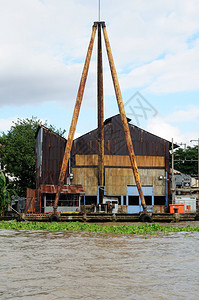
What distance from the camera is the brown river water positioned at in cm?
655

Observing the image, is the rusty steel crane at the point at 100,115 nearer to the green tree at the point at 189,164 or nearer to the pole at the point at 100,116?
the pole at the point at 100,116

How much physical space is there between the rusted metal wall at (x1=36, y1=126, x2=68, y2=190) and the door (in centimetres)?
669

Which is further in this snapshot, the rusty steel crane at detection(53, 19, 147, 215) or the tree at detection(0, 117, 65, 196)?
the tree at detection(0, 117, 65, 196)

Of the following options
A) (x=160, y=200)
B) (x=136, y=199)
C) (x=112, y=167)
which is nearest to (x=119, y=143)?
(x=112, y=167)

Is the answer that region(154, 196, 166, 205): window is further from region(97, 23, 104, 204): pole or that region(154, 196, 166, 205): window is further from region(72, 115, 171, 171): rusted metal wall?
region(97, 23, 104, 204): pole

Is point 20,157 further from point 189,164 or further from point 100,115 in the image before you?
point 189,164

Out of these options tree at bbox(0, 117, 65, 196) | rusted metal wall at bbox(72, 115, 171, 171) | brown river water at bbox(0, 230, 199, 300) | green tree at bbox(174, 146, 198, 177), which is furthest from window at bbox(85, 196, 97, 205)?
green tree at bbox(174, 146, 198, 177)

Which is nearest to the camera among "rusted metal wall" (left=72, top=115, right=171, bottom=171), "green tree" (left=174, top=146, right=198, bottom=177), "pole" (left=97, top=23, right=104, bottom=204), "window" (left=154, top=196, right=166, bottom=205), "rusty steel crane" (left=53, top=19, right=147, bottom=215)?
"rusty steel crane" (left=53, top=19, right=147, bottom=215)

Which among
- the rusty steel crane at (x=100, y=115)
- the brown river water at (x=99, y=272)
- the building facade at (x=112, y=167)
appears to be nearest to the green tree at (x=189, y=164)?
the building facade at (x=112, y=167)

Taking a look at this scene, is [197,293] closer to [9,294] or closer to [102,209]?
[9,294]

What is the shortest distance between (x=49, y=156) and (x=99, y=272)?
1189 inches

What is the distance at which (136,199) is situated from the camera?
3909 centimetres

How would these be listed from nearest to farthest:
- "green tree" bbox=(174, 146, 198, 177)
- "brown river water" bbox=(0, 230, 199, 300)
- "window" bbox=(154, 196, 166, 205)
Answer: "brown river water" bbox=(0, 230, 199, 300)
"window" bbox=(154, 196, 166, 205)
"green tree" bbox=(174, 146, 198, 177)

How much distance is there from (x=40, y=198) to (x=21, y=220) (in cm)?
851
